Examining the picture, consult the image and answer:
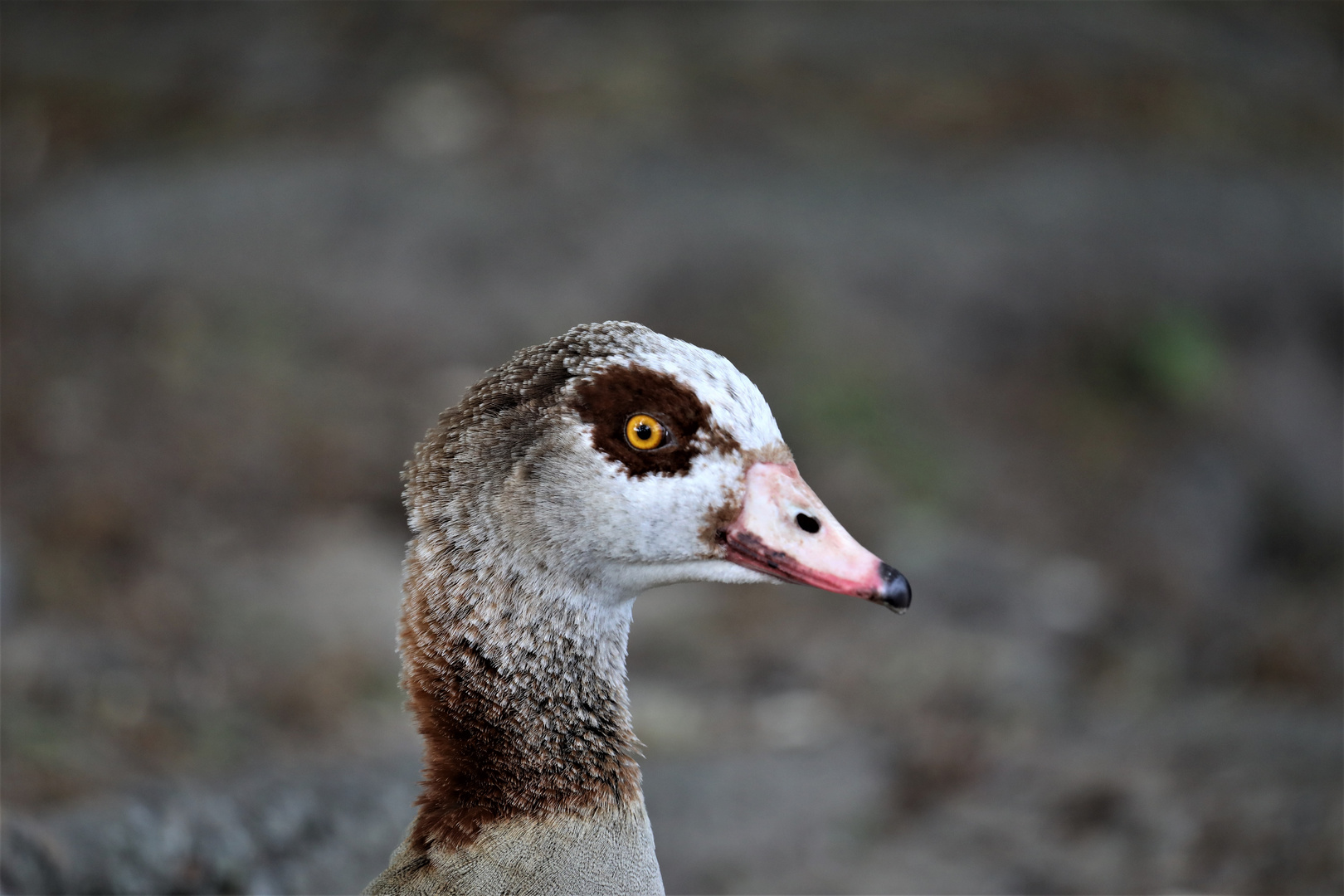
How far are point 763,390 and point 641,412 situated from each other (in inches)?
228

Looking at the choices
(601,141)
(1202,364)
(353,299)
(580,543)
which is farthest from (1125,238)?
(580,543)

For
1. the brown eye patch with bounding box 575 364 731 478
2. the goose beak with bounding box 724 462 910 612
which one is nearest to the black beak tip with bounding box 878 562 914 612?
the goose beak with bounding box 724 462 910 612

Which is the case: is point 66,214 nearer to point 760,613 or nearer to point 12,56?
point 12,56

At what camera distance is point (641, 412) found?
2697mm

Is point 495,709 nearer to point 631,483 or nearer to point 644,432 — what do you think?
point 631,483

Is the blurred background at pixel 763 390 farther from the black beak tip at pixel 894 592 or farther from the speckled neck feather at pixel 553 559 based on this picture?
the black beak tip at pixel 894 592

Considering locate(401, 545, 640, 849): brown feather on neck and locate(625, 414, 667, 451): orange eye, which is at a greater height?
locate(625, 414, 667, 451): orange eye

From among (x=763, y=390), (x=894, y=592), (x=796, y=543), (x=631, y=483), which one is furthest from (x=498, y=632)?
(x=763, y=390)

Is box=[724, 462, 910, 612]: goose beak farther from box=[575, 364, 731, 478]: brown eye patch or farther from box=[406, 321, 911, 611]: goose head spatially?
box=[575, 364, 731, 478]: brown eye patch

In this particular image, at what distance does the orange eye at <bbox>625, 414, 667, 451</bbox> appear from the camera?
270 centimetres

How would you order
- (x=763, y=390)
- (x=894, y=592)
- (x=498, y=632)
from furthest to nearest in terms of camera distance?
(x=763, y=390) → (x=498, y=632) → (x=894, y=592)

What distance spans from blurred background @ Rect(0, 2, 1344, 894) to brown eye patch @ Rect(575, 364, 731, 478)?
6.84 feet

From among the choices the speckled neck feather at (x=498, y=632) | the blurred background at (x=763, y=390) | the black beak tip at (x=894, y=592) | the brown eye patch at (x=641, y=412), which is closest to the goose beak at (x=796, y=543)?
the black beak tip at (x=894, y=592)

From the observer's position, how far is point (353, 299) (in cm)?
927
